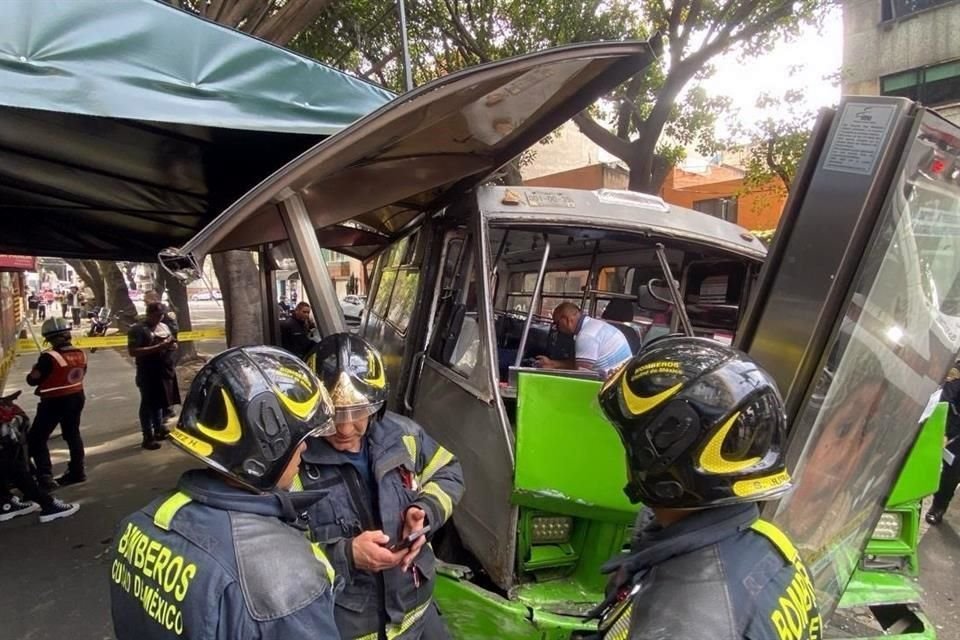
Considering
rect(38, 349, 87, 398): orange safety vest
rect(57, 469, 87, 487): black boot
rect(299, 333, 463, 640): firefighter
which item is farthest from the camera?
rect(57, 469, 87, 487): black boot

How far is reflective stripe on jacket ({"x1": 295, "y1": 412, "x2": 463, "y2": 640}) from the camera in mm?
2055

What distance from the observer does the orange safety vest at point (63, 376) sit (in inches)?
241

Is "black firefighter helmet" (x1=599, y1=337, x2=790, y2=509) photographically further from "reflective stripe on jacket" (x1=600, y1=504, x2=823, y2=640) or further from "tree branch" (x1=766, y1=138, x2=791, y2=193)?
"tree branch" (x1=766, y1=138, x2=791, y2=193)

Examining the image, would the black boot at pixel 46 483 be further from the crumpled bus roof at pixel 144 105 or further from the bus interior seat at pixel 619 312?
the bus interior seat at pixel 619 312

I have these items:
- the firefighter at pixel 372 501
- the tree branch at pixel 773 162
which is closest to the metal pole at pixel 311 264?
the firefighter at pixel 372 501

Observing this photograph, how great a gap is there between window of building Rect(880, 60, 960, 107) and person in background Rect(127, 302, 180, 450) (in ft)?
47.6

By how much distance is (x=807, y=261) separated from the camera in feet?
5.87

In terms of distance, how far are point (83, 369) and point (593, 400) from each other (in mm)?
5860

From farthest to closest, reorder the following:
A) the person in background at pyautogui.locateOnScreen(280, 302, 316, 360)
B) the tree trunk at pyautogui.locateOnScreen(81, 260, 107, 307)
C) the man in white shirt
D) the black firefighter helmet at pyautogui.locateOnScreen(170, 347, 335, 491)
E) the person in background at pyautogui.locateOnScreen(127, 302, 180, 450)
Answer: the tree trunk at pyautogui.locateOnScreen(81, 260, 107, 307)
the person in background at pyautogui.locateOnScreen(280, 302, 316, 360)
the person in background at pyautogui.locateOnScreen(127, 302, 180, 450)
the man in white shirt
the black firefighter helmet at pyautogui.locateOnScreen(170, 347, 335, 491)

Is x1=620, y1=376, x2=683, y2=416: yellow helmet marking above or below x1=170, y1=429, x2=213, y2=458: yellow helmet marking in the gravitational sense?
above

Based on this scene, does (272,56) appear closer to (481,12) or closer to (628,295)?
(628,295)

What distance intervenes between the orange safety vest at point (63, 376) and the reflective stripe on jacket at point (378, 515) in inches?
210

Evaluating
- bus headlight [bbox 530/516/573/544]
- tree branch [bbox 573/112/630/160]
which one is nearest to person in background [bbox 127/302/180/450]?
bus headlight [bbox 530/516/573/544]

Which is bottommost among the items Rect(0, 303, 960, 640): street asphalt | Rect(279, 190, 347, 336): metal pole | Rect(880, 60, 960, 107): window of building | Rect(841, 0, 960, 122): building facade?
Rect(0, 303, 960, 640): street asphalt
